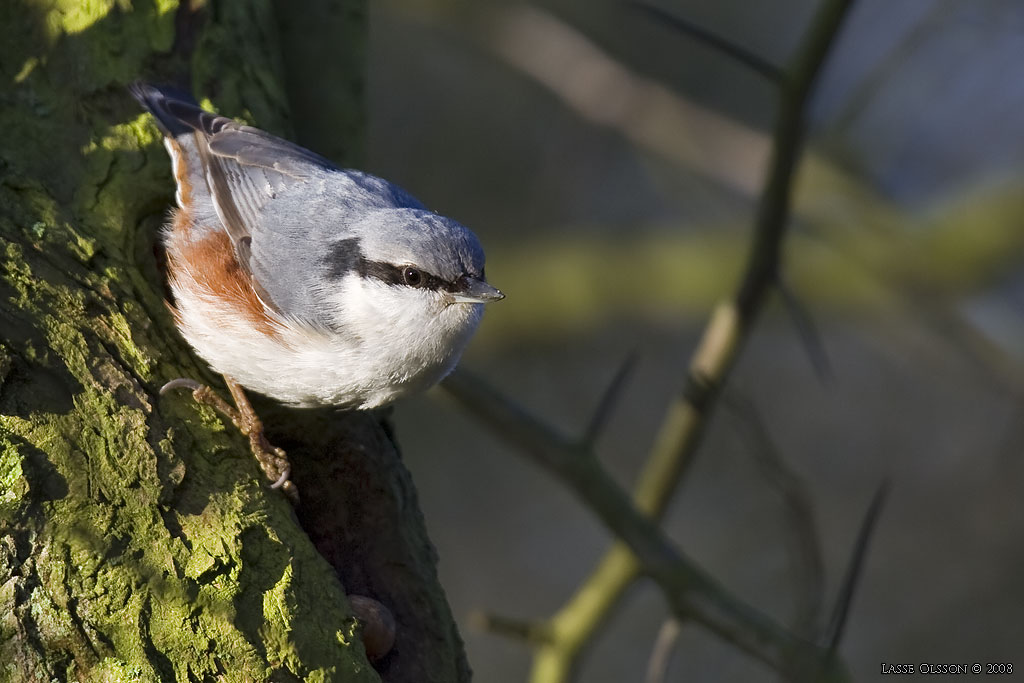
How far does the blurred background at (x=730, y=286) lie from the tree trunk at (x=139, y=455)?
8.71ft

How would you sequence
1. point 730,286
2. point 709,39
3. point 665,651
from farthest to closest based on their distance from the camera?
point 730,286, point 665,651, point 709,39

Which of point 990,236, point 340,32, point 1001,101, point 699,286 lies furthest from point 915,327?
point 340,32

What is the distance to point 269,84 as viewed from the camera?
302cm

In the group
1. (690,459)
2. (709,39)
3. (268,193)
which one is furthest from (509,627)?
(709,39)

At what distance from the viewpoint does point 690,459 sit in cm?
379

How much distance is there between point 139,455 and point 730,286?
372 cm

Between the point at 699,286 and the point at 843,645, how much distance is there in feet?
11.0

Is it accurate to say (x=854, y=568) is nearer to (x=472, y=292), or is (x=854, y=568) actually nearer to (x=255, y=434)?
(x=472, y=292)

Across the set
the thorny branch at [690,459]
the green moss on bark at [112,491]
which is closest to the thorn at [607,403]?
the thorny branch at [690,459]

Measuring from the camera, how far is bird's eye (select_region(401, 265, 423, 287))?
2623 mm

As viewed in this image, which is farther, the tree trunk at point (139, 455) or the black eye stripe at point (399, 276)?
the black eye stripe at point (399, 276)

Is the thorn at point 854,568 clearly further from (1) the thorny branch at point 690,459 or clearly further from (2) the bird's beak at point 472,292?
(2) the bird's beak at point 472,292

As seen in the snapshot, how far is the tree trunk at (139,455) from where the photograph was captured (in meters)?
1.89

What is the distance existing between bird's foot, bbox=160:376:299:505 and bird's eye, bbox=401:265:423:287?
0.52m
